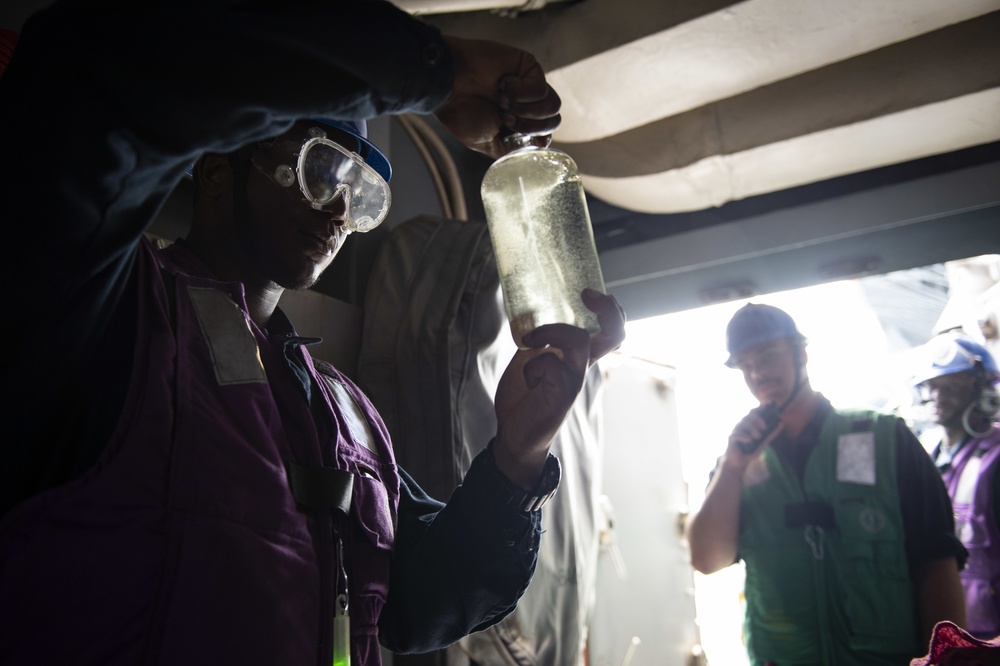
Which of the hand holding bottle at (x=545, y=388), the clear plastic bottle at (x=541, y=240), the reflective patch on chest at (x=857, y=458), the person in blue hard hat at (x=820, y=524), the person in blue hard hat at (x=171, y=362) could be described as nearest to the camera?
the person in blue hard hat at (x=171, y=362)

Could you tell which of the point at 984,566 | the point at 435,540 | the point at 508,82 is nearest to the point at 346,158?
the point at 508,82

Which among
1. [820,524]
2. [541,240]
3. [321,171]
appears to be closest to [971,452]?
[820,524]

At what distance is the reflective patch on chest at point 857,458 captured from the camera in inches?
90.7

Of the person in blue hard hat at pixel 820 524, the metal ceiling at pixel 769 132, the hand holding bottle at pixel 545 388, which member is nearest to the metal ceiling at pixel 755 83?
→ the metal ceiling at pixel 769 132

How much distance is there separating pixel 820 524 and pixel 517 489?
1.54 meters

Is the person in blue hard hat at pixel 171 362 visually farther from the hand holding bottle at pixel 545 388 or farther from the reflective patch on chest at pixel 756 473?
the reflective patch on chest at pixel 756 473

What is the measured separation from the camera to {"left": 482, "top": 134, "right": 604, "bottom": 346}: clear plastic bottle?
4.67ft

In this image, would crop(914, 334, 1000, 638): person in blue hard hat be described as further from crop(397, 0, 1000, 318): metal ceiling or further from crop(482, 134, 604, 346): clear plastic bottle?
crop(482, 134, 604, 346): clear plastic bottle

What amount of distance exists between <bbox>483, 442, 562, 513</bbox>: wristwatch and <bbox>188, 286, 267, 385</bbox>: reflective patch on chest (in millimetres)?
413

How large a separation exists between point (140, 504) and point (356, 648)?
42 cm

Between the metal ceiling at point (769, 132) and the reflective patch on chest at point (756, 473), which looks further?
the reflective patch on chest at point (756, 473)

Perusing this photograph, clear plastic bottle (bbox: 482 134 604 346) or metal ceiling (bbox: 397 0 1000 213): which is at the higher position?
metal ceiling (bbox: 397 0 1000 213)

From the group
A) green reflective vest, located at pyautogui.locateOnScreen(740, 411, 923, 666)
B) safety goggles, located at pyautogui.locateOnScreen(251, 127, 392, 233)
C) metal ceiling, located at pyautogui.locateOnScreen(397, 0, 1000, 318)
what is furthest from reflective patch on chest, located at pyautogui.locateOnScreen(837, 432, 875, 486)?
safety goggles, located at pyautogui.locateOnScreen(251, 127, 392, 233)

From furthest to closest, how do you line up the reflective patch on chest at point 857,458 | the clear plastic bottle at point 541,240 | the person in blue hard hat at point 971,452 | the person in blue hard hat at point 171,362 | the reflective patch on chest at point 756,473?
1. the person in blue hard hat at point 971,452
2. the reflective patch on chest at point 756,473
3. the reflective patch on chest at point 857,458
4. the clear plastic bottle at point 541,240
5. the person in blue hard hat at point 171,362
